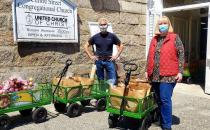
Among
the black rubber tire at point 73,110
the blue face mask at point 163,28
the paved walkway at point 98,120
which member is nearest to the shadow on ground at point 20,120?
the paved walkway at point 98,120

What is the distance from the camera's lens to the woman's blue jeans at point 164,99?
17.6 feet

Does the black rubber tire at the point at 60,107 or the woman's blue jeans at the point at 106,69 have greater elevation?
the woman's blue jeans at the point at 106,69

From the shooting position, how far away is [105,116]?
652cm

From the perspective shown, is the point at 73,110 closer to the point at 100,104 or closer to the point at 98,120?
the point at 98,120

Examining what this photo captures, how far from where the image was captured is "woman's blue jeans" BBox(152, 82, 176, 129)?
5.36 meters

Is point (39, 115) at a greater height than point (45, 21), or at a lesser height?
lesser

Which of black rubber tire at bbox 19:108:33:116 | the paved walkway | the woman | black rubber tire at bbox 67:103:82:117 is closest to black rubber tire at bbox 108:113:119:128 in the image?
the paved walkway

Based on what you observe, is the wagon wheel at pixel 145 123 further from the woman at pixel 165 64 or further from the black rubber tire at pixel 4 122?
the black rubber tire at pixel 4 122

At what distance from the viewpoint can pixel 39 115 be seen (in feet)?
19.5

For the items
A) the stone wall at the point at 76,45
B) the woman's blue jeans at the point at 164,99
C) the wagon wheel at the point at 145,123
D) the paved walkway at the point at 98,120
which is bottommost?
the paved walkway at the point at 98,120

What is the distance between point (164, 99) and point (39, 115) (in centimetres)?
227

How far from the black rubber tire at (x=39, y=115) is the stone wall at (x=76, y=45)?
168cm

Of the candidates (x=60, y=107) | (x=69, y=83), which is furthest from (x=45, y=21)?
(x=60, y=107)

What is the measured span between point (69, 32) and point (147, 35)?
3095 mm
